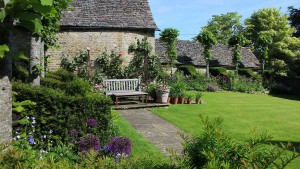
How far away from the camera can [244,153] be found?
1994mm

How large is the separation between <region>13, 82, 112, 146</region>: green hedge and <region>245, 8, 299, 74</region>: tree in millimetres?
38796

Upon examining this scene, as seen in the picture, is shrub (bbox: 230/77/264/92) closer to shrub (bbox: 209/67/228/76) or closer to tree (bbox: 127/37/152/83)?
shrub (bbox: 209/67/228/76)

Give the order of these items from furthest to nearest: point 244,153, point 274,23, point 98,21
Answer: point 274,23 < point 98,21 < point 244,153

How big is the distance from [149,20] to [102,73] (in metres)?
4.40

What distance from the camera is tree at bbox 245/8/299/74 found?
44.0 meters

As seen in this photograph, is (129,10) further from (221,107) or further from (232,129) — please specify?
(232,129)

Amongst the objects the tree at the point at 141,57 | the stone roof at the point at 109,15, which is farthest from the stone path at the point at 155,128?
→ the stone roof at the point at 109,15

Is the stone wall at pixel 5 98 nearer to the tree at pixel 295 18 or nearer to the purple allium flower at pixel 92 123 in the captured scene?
the purple allium flower at pixel 92 123

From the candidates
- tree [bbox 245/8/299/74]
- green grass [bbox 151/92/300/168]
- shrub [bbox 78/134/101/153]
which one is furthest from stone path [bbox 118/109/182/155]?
tree [bbox 245/8/299/74]

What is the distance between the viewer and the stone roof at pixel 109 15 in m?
18.3

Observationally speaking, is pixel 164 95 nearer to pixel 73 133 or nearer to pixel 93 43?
pixel 93 43

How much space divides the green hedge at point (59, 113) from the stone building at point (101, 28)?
10887mm

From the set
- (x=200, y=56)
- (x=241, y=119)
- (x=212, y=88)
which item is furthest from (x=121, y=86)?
(x=200, y=56)

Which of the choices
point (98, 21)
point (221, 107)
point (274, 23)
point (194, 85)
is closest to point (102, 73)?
point (98, 21)
